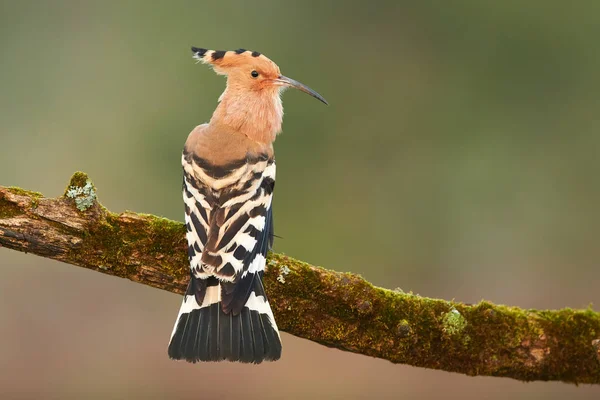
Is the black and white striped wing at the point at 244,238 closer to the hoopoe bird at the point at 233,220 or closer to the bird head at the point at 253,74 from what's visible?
the hoopoe bird at the point at 233,220

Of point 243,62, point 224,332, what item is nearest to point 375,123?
point 243,62

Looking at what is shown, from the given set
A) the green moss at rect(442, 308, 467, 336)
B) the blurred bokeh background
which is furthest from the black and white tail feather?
the blurred bokeh background

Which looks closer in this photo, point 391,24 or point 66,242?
point 66,242

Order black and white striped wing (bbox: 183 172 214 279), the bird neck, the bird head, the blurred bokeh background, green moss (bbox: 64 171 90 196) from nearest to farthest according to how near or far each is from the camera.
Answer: green moss (bbox: 64 171 90 196) → black and white striped wing (bbox: 183 172 214 279) → the bird neck → the bird head → the blurred bokeh background

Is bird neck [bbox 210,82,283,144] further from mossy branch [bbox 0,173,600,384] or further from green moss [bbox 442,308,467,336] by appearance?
green moss [bbox 442,308,467,336]

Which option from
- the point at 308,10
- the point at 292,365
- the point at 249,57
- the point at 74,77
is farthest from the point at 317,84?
the point at 249,57

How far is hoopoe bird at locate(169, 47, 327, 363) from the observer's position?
11.1 feet

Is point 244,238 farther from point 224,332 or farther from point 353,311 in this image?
point 353,311

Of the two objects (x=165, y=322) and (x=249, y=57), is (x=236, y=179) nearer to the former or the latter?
(x=249, y=57)

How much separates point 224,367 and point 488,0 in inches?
247

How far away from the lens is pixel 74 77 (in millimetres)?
11023

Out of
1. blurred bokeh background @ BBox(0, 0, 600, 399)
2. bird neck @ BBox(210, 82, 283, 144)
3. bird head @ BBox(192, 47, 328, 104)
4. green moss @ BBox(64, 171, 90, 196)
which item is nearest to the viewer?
green moss @ BBox(64, 171, 90, 196)

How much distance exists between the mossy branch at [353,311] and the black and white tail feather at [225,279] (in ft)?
0.34

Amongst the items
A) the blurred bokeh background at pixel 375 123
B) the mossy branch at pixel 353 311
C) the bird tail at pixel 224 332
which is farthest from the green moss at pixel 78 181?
the blurred bokeh background at pixel 375 123
